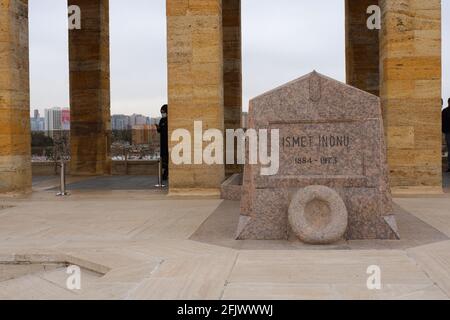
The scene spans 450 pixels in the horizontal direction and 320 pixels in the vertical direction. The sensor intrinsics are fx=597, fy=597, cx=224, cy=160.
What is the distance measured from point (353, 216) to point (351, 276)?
2142 millimetres

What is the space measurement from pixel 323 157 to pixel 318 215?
831 mm

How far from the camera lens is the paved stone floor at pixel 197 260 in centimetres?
539

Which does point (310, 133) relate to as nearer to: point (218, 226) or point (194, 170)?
point (218, 226)

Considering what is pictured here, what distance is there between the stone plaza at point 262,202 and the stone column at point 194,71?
24 millimetres

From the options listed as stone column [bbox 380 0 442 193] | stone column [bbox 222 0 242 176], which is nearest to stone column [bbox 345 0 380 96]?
stone column [bbox 222 0 242 176]

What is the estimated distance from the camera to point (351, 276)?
581cm

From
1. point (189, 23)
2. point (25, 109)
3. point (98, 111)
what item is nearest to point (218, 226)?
point (189, 23)

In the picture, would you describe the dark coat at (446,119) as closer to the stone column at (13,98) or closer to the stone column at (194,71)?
the stone column at (194,71)

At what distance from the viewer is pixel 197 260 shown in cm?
653

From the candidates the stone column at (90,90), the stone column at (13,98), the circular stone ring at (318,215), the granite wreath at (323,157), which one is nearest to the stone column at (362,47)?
the stone column at (90,90)

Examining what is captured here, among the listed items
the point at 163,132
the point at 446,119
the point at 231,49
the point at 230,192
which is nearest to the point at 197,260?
the point at 230,192

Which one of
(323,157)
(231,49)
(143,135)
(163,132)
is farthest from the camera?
(143,135)

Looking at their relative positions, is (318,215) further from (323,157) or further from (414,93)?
(414,93)

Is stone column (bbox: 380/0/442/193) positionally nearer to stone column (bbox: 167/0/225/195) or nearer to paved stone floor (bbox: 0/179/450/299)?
paved stone floor (bbox: 0/179/450/299)
